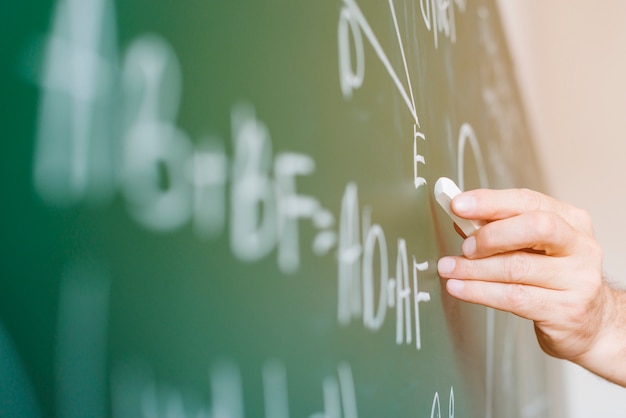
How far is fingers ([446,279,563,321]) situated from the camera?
50 centimetres

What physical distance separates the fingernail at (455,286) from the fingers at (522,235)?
3cm

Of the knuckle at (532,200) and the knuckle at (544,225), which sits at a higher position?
the knuckle at (532,200)

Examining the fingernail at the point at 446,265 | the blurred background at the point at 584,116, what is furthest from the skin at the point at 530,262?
the blurred background at the point at 584,116

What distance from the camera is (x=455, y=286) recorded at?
0.51 meters

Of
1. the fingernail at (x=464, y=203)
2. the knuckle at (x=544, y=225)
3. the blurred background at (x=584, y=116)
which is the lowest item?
the knuckle at (x=544, y=225)

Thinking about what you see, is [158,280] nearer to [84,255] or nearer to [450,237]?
[84,255]

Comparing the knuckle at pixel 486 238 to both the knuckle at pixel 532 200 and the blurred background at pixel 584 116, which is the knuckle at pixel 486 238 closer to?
the knuckle at pixel 532 200

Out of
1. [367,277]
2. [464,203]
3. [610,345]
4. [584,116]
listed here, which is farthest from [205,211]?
[584,116]

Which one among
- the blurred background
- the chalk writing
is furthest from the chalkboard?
the blurred background

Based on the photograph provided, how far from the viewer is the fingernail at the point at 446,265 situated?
52cm

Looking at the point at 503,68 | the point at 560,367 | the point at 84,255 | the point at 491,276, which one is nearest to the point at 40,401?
the point at 84,255

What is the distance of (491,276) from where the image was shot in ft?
1.64

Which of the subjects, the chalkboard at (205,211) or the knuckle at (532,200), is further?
the knuckle at (532,200)

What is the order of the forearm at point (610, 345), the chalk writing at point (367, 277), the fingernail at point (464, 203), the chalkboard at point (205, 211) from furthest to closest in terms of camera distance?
the forearm at point (610, 345) → the fingernail at point (464, 203) → the chalk writing at point (367, 277) → the chalkboard at point (205, 211)
